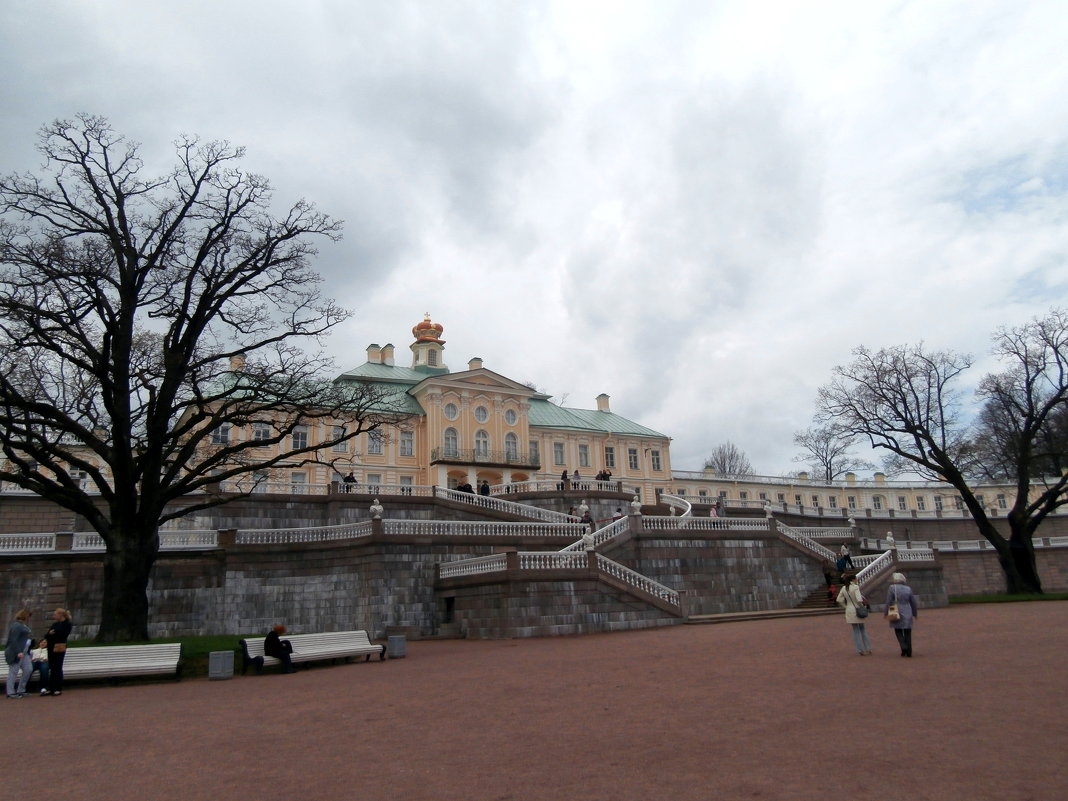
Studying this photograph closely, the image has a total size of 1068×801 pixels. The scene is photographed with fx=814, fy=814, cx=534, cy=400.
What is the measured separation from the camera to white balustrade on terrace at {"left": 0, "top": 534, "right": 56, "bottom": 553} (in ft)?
87.3

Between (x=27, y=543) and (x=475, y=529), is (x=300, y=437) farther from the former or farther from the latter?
(x=475, y=529)

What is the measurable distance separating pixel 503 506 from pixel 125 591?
1659cm

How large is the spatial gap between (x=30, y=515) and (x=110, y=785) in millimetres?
31192

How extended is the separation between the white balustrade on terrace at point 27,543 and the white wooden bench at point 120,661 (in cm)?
1220

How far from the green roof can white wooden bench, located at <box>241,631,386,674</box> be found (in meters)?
42.3

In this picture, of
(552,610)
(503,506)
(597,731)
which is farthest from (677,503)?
(597,731)

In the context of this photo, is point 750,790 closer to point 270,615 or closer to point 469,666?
point 469,666

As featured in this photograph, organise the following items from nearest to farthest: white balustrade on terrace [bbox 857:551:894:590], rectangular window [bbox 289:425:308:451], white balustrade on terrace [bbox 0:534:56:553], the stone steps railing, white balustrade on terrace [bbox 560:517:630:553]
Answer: the stone steps railing, white balustrade on terrace [bbox 0:534:56:553], white balustrade on terrace [bbox 560:517:630:553], white balustrade on terrace [bbox 857:551:894:590], rectangular window [bbox 289:425:308:451]

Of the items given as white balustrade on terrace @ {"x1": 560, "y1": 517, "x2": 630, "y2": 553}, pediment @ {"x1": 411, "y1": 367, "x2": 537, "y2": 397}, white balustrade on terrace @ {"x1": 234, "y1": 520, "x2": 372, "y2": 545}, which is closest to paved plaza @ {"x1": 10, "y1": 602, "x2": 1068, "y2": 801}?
white balustrade on terrace @ {"x1": 560, "y1": 517, "x2": 630, "y2": 553}

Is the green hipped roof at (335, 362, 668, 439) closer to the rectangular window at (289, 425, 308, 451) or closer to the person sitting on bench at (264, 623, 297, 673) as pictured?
the rectangular window at (289, 425, 308, 451)

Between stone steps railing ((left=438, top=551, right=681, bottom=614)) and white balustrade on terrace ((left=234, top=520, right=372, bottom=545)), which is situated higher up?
white balustrade on terrace ((left=234, top=520, right=372, bottom=545))

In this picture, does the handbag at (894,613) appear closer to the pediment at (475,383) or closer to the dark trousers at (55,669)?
the dark trousers at (55,669)

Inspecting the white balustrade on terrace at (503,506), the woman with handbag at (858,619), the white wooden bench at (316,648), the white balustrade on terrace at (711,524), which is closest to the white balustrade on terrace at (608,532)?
the white balustrade on terrace at (711,524)

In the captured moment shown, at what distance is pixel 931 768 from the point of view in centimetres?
694
